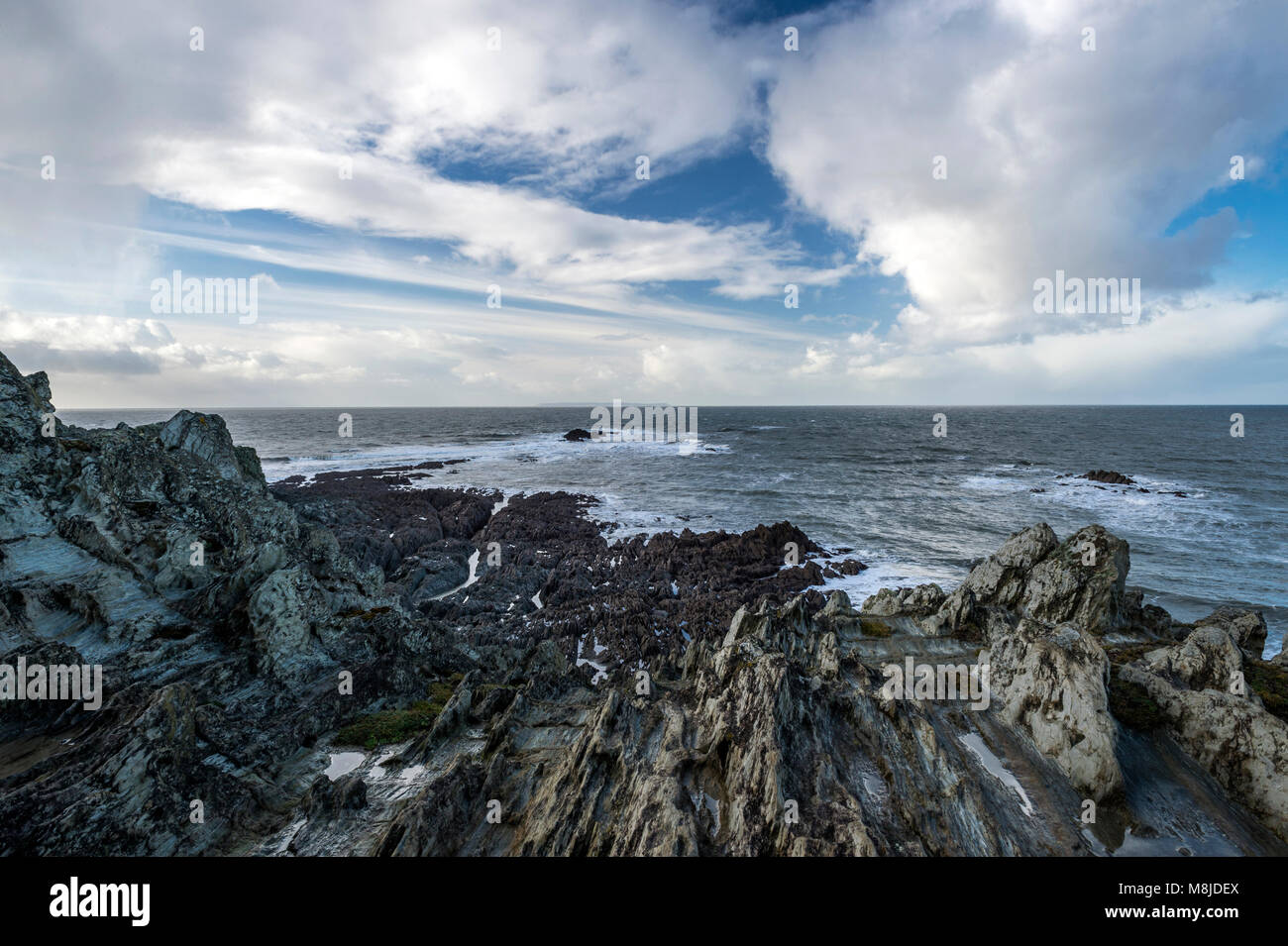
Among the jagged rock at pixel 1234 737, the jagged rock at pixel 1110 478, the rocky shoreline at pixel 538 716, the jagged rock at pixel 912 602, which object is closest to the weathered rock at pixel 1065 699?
the rocky shoreline at pixel 538 716

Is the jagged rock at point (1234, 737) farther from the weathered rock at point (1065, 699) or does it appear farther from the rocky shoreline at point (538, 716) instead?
the weathered rock at point (1065, 699)

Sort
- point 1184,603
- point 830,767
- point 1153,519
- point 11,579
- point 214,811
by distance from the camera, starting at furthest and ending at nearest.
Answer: point 1153,519
point 1184,603
point 11,579
point 830,767
point 214,811

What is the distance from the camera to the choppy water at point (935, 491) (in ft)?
112

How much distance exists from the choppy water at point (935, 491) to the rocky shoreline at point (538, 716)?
18167 mm

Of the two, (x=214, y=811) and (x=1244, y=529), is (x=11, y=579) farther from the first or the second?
(x=1244, y=529)

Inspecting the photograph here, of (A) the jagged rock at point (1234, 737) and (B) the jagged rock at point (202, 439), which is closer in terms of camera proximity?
(A) the jagged rock at point (1234, 737)

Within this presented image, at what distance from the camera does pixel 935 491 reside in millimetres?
60812

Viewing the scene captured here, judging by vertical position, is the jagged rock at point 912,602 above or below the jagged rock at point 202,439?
below

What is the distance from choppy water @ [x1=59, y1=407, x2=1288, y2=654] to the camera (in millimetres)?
34250

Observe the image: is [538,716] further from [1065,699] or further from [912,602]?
[912,602]

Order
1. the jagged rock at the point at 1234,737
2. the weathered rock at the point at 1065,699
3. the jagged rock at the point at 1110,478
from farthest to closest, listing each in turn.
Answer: the jagged rock at the point at 1110,478 < the weathered rock at the point at 1065,699 < the jagged rock at the point at 1234,737

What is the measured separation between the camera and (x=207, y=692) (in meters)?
11.0
